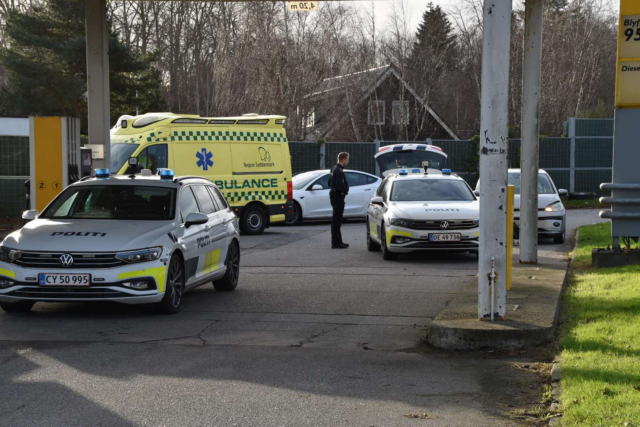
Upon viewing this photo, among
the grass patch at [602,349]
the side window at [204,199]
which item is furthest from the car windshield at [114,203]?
the grass patch at [602,349]

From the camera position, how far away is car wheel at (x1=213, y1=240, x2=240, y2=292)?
1233cm

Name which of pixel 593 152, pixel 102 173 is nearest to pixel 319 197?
pixel 102 173

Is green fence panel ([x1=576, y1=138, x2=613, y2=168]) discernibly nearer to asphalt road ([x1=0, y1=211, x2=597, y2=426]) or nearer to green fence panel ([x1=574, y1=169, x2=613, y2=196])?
green fence panel ([x1=574, y1=169, x2=613, y2=196])

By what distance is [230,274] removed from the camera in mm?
12398

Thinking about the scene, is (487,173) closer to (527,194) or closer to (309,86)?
(527,194)

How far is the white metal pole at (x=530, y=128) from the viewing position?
14.0 m

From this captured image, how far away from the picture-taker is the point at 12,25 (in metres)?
44.1

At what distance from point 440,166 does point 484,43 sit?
80.7 ft

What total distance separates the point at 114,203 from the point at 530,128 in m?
6.49

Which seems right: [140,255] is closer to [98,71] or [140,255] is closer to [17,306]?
[17,306]

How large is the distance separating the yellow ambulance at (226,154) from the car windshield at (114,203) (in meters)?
9.41

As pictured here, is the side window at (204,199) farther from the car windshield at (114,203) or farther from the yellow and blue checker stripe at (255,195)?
the yellow and blue checker stripe at (255,195)

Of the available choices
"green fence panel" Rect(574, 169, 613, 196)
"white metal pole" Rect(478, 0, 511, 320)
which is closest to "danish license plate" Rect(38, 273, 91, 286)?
"white metal pole" Rect(478, 0, 511, 320)

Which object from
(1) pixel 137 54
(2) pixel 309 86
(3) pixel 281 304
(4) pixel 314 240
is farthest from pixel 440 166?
(3) pixel 281 304
